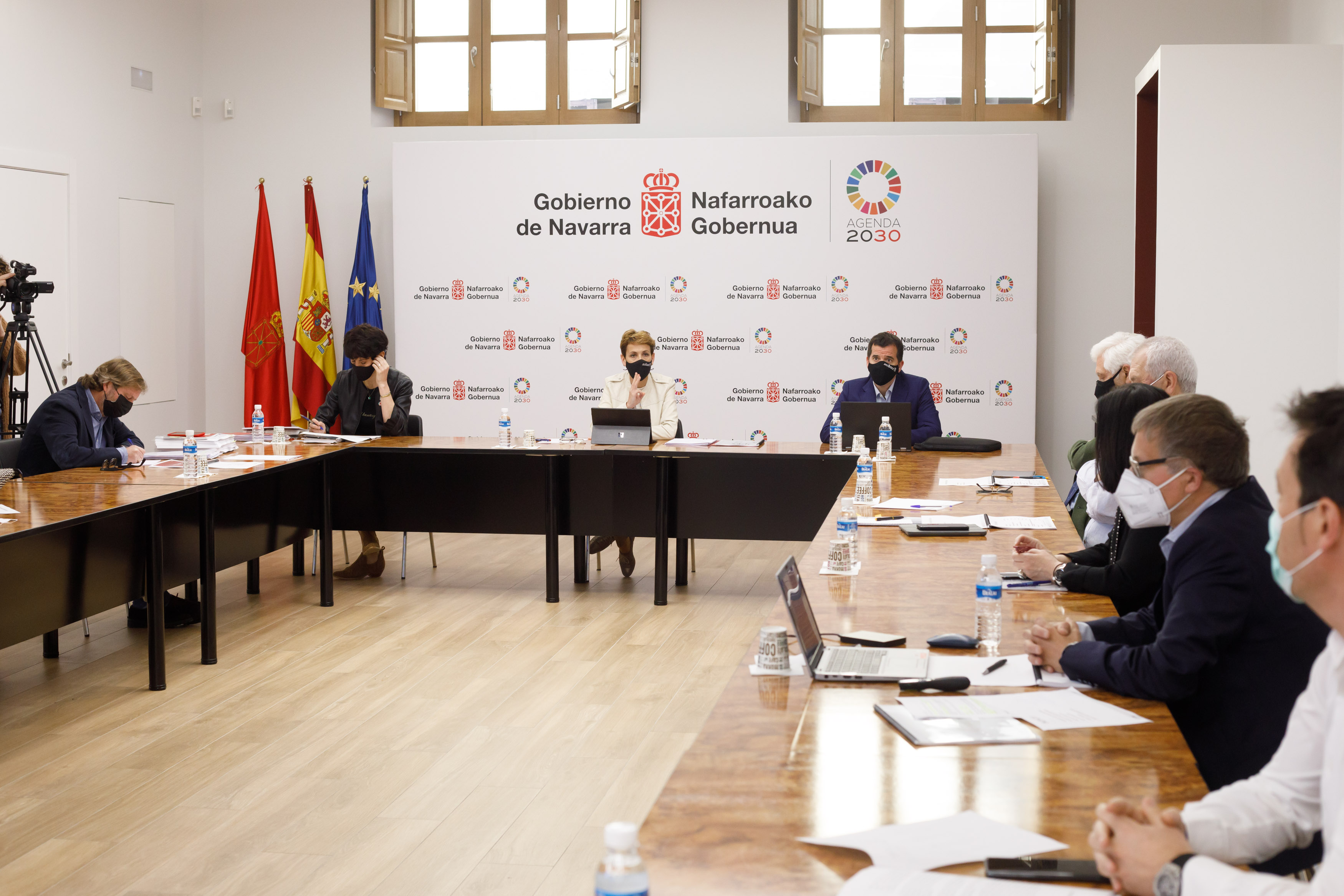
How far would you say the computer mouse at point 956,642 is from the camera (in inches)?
96.0

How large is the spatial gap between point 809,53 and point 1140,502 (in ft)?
20.3

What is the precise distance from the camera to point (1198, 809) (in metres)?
1.51

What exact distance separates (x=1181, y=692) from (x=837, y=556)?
127 cm

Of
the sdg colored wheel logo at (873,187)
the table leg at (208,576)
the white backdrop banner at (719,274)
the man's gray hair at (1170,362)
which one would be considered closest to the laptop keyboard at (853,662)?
the man's gray hair at (1170,362)

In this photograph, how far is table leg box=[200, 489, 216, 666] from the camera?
4785mm

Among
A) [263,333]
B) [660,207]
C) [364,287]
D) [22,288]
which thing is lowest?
[263,333]

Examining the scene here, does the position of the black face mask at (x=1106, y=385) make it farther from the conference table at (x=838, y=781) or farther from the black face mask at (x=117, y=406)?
the black face mask at (x=117, y=406)

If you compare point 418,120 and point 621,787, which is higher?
point 418,120

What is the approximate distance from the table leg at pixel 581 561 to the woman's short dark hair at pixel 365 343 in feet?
4.94

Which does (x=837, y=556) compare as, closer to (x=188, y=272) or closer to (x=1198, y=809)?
(x=1198, y=809)

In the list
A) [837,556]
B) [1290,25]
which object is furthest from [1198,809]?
[1290,25]

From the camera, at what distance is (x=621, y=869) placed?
123cm

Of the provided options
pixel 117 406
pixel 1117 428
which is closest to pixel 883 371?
pixel 1117 428

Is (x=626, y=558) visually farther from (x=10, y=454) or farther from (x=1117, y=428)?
(x=1117, y=428)
